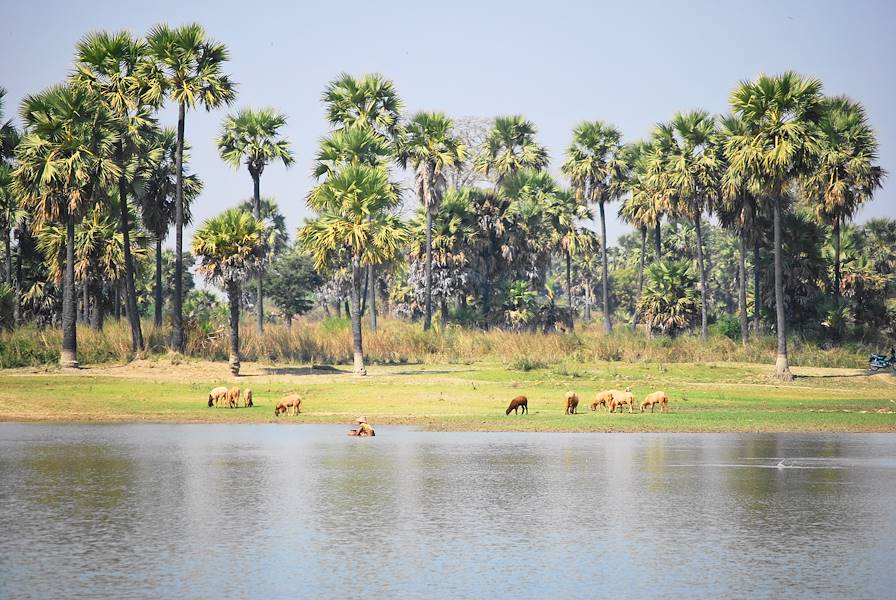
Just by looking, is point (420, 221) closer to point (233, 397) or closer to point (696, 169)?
point (696, 169)

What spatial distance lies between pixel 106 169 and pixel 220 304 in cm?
5642

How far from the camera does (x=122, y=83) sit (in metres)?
53.0

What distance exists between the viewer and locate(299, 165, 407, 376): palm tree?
50.7m

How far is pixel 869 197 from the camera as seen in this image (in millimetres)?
63062

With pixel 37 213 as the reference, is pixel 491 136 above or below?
above

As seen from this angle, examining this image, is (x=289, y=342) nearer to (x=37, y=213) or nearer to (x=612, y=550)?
(x=37, y=213)

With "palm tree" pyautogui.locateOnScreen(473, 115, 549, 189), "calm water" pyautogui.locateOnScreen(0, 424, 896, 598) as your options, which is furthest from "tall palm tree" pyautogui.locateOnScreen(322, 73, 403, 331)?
"calm water" pyautogui.locateOnScreen(0, 424, 896, 598)

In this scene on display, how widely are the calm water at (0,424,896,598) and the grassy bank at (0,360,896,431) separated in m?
5.98

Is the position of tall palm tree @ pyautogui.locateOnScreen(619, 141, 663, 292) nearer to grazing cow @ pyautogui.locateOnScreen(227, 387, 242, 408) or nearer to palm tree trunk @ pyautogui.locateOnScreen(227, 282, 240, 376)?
palm tree trunk @ pyautogui.locateOnScreen(227, 282, 240, 376)

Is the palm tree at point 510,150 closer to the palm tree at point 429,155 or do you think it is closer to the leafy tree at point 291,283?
the palm tree at point 429,155

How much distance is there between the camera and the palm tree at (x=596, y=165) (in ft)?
285

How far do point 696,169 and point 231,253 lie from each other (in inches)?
1345

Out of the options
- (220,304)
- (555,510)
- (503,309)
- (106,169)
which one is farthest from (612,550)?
(220,304)

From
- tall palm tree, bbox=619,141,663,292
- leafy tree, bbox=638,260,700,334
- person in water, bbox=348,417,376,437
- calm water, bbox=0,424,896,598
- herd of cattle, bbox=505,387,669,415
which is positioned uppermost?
tall palm tree, bbox=619,141,663,292
